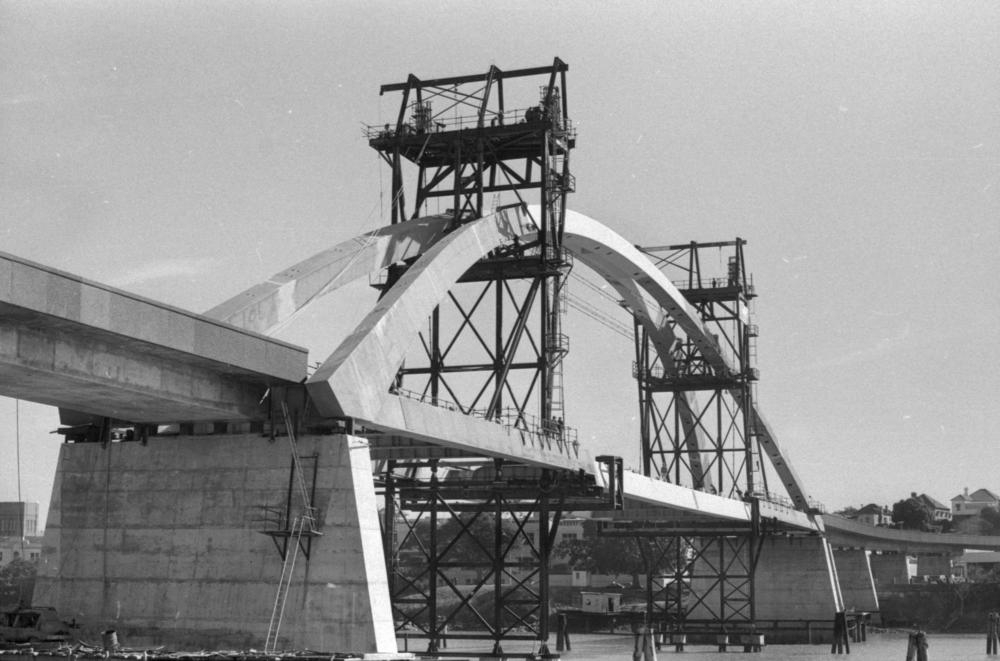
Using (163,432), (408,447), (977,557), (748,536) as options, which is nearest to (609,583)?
(977,557)

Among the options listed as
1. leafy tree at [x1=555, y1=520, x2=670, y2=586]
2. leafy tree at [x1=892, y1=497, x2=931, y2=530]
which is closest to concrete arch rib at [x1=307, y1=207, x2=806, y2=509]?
leafy tree at [x1=555, y1=520, x2=670, y2=586]

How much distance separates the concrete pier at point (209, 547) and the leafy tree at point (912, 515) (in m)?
160

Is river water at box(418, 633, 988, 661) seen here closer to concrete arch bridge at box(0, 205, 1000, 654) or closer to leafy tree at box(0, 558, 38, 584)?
concrete arch bridge at box(0, 205, 1000, 654)

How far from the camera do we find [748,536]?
287ft

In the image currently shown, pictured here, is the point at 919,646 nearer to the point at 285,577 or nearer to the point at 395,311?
the point at 395,311

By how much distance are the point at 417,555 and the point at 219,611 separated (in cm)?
12761

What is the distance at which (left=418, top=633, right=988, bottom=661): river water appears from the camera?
74.4 m

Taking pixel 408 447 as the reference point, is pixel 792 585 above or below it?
below

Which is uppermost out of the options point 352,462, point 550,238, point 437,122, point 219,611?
point 437,122

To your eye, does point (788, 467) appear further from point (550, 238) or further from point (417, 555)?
point (417, 555)

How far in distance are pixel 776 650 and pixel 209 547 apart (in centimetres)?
5695

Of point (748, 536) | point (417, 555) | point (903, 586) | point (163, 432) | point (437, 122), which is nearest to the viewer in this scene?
point (163, 432)

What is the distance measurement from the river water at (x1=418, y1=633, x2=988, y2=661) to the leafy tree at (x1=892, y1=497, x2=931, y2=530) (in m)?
85.0

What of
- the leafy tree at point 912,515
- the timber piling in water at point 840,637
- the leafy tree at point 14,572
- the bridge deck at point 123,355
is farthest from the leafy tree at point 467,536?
the bridge deck at point 123,355
